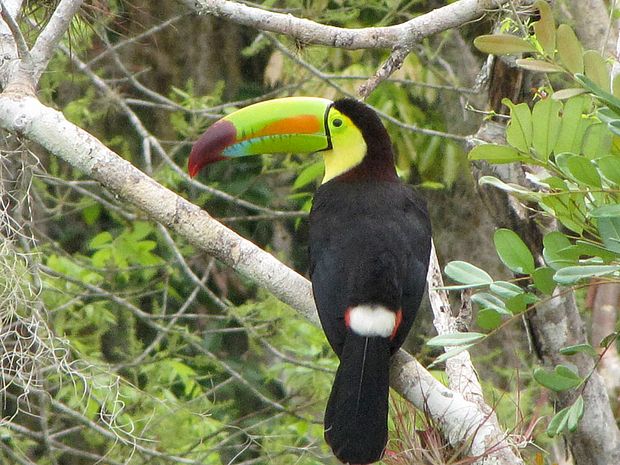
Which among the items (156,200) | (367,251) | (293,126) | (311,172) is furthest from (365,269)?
(311,172)

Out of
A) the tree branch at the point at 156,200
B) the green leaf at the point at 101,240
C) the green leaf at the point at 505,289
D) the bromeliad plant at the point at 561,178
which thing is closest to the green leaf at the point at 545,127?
the bromeliad plant at the point at 561,178

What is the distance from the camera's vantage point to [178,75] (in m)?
5.05

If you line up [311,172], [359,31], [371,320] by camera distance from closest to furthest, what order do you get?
[371,320]
[359,31]
[311,172]

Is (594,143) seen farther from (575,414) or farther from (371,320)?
(371,320)

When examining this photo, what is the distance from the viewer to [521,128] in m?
1.52

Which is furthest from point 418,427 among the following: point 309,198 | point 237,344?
point 237,344

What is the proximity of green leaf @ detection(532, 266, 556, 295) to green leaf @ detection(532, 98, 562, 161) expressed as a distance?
180mm

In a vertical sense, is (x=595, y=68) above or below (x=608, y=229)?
above

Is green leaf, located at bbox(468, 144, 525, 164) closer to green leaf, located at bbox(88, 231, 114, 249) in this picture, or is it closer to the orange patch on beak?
the orange patch on beak

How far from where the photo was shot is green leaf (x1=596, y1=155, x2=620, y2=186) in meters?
1.33

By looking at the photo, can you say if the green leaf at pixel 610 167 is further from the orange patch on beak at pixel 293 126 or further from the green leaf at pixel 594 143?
the orange patch on beak at pixel 293 126

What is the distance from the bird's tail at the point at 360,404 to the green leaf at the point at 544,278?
669 millimetres

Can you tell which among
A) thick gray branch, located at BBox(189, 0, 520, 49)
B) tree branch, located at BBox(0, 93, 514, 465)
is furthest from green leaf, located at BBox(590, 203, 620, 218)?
thick gray branch, located at BBox(189, 0, 520, 49)

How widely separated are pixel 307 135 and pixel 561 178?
143 cm
